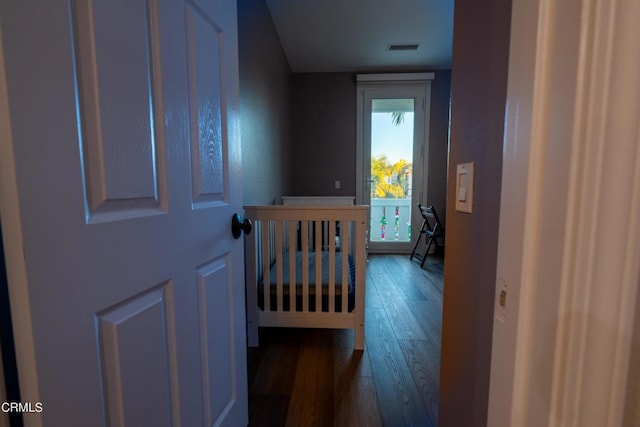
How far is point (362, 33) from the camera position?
3.21 m

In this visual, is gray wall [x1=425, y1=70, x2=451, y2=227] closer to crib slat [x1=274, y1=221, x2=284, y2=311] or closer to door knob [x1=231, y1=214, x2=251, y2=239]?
crib slat [x1=274, y1=221, x2=284, y2=311]

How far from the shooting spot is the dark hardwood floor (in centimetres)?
129

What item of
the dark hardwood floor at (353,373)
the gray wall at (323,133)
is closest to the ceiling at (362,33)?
the gray wall at (323,133)

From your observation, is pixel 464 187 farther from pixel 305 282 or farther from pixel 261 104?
pixel 261 104

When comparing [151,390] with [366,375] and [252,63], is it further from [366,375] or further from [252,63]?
[252,63]

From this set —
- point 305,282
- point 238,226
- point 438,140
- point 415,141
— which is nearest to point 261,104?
point 305,282

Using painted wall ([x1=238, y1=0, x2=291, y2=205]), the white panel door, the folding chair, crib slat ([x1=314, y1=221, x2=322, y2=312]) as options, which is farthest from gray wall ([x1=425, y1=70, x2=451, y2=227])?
the white panel door

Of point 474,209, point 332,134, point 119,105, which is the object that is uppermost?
point 332,134

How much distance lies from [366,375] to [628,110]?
163 centimetres

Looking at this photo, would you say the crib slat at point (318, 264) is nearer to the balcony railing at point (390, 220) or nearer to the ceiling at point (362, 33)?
the ceiling at point (362, 33)

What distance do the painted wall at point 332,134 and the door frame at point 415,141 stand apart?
0.08 metres

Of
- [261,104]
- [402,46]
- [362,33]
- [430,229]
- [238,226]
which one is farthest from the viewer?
[430,229]

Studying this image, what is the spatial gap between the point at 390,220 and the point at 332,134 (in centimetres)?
165

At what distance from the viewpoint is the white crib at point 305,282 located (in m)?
1.82
